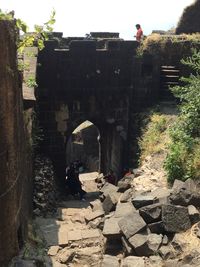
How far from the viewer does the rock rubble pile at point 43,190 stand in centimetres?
1035

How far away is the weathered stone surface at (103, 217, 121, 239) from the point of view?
7781 millimetres

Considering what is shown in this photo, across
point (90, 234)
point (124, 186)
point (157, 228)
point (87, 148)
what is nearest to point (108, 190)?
point (124, 186)

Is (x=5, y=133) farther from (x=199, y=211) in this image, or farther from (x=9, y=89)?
(x=199, y=211)

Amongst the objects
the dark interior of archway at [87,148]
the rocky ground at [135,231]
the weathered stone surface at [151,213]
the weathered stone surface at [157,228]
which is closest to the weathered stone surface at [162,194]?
the rocky ground at [135,231]

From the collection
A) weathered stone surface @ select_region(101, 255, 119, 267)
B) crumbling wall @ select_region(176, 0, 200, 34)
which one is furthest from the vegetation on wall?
weathered stone surface @ select_region(101, 255, 119, 267)

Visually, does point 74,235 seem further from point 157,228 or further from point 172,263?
point 172,263

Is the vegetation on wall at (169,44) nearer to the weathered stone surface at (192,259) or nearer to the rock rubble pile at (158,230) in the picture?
the rock rubble pile at (158,230)

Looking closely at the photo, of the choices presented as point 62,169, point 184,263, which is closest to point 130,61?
point 62,169

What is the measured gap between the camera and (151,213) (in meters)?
7.66

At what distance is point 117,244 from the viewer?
7887mm

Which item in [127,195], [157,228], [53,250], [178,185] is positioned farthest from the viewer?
[127,195]

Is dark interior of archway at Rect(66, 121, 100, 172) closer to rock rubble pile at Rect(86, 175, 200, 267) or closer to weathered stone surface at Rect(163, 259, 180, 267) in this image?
rock rubble pile at Rect(86, 175, 200, 267)

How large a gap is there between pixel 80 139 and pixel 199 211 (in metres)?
15.8

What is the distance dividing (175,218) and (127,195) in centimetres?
198
